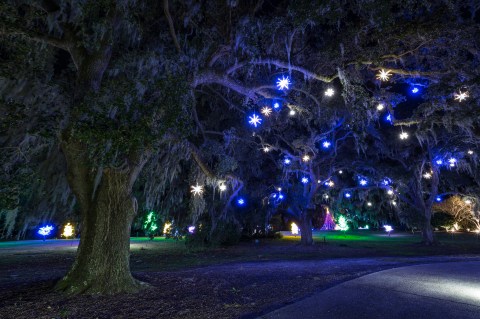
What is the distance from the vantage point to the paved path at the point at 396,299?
516 centimetres

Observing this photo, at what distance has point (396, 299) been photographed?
19.8 feet

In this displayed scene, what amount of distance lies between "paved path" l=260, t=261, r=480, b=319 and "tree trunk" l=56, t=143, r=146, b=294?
3837 millimetres

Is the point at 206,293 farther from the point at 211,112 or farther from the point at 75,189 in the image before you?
the point at 211,112

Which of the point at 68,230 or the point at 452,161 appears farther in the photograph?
the point at 68,230

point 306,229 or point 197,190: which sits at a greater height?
point 197,190

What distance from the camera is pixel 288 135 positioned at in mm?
20703

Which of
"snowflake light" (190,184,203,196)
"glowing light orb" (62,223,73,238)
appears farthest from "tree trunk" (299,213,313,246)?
"glowing light orb" (62,223,73,238)

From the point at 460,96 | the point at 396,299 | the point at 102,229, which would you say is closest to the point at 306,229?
the point at 460,96

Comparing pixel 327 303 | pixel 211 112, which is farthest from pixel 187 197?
pixel 327 303

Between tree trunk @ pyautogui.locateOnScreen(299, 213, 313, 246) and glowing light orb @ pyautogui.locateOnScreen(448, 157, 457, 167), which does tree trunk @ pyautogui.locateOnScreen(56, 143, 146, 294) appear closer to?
tree trunk @ pyautogui.locateOnScreen(299, 213, 313, 246)

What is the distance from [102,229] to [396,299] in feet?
21.0

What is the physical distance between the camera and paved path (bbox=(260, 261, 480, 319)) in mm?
5156

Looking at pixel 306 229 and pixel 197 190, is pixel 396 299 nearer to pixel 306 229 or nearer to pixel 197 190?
pixel 197 190

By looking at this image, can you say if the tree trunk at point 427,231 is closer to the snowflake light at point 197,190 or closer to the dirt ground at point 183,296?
the dirt ground at point 183,296
